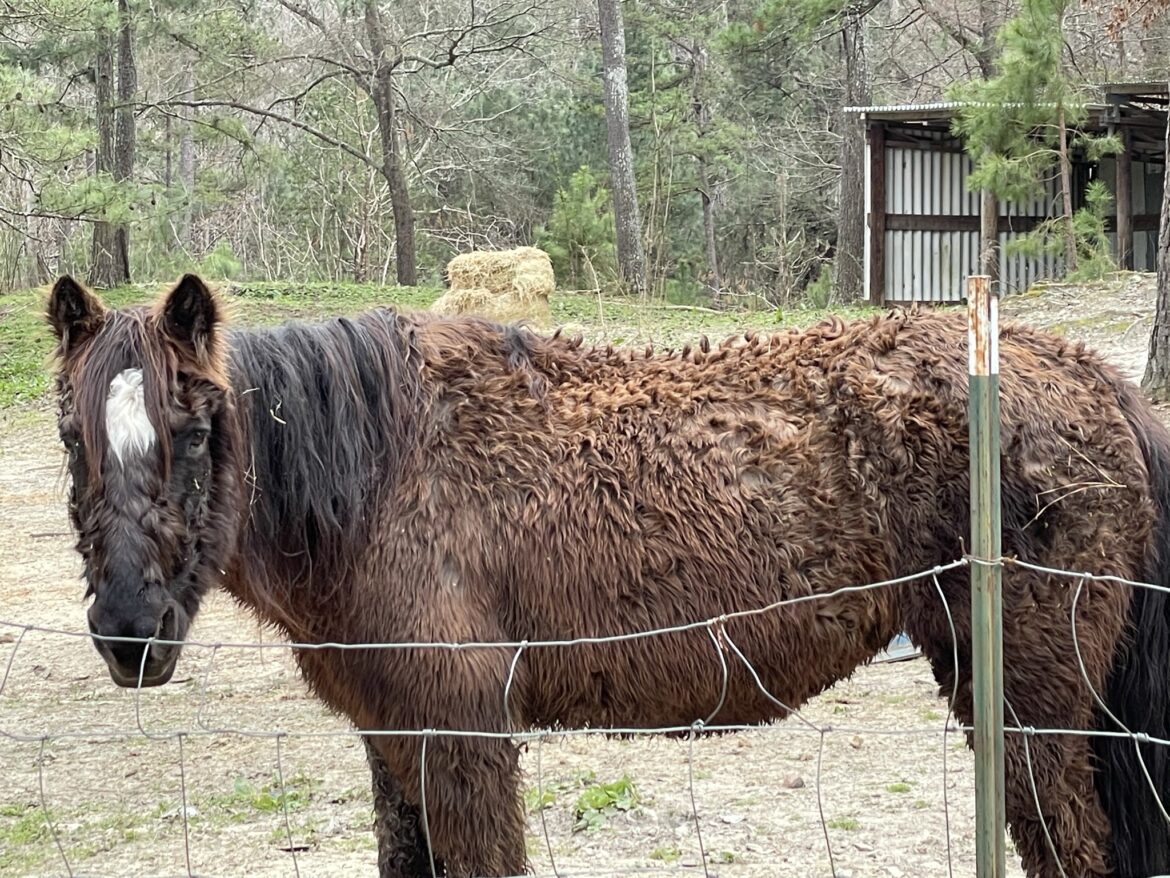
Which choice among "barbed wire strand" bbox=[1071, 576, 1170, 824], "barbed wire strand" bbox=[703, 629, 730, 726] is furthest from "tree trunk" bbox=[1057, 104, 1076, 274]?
"barbed wire strand" bbox=[703, 629, 730, 726]

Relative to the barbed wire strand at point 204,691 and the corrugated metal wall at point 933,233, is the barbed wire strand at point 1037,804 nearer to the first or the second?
the barbed wire strand at point 204,691

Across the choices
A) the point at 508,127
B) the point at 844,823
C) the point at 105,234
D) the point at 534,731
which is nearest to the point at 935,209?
the point at 508,127

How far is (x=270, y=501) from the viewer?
3402mm

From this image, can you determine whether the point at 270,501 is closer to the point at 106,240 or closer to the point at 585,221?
the point at 106,240

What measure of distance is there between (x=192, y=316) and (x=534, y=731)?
1456 mm

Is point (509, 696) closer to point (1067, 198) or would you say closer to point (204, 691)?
point (204, 691)

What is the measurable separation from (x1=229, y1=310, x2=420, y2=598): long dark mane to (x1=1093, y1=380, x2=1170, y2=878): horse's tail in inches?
84.1

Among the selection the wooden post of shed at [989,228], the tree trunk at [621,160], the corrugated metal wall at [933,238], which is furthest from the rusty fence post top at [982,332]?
the tree trunk at [621,160]

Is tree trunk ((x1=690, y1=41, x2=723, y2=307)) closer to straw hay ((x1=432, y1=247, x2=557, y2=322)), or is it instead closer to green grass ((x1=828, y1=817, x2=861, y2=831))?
straw hay ((x1=432, y1=247, x2=557, y2=322))

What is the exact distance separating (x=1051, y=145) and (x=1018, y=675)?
15321 millimetres

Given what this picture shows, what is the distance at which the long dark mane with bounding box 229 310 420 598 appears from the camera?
3396mm

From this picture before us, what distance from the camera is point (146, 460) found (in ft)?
9.56

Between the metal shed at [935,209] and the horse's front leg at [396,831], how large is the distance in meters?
15.9

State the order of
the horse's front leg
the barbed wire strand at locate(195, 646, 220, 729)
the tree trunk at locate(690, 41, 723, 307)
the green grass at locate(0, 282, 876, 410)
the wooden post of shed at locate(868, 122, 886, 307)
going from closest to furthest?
the barbed wire strand at locate(195, 646, 220, 729) < the horse's front leg < the green grass at locate(0, 282, 876, 410) < the wooden post of shed at locate(868, 122, 886, 307) < the tree trunk at locate(690, 41, 723, 307)
